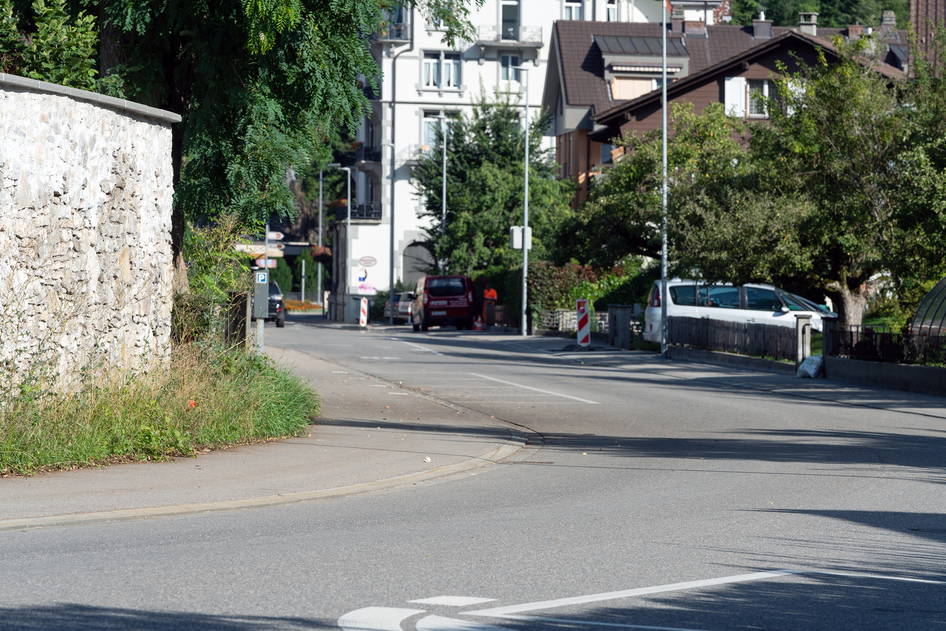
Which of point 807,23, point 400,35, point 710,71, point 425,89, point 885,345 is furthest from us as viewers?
point 425,89

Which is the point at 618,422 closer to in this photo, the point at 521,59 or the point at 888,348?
the point at 888,348

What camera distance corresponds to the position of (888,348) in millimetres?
25344

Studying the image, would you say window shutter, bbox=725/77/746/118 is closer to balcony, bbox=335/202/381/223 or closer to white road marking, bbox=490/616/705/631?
balcony, bbox=335/202/381/223

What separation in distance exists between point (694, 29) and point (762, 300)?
4175cm

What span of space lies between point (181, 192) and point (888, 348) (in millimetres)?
14542

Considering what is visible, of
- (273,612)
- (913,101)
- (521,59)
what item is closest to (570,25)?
(521,59)

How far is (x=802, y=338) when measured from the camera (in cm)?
2866

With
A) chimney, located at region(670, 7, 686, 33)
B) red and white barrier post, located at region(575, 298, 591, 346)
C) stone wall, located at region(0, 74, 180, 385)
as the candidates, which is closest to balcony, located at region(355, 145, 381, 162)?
chimney, located at region(670, 7, 686, 33)

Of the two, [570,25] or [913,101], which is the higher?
[570,25]

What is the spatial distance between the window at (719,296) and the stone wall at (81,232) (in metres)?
24.4

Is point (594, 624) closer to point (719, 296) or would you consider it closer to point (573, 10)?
point (719, 296)

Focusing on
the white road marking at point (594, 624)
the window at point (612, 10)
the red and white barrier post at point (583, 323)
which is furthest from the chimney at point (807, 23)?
the white road marking at point (594, 624)

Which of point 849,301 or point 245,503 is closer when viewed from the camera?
point 245,503

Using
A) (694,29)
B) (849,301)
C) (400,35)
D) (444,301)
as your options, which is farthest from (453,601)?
(400,35)
